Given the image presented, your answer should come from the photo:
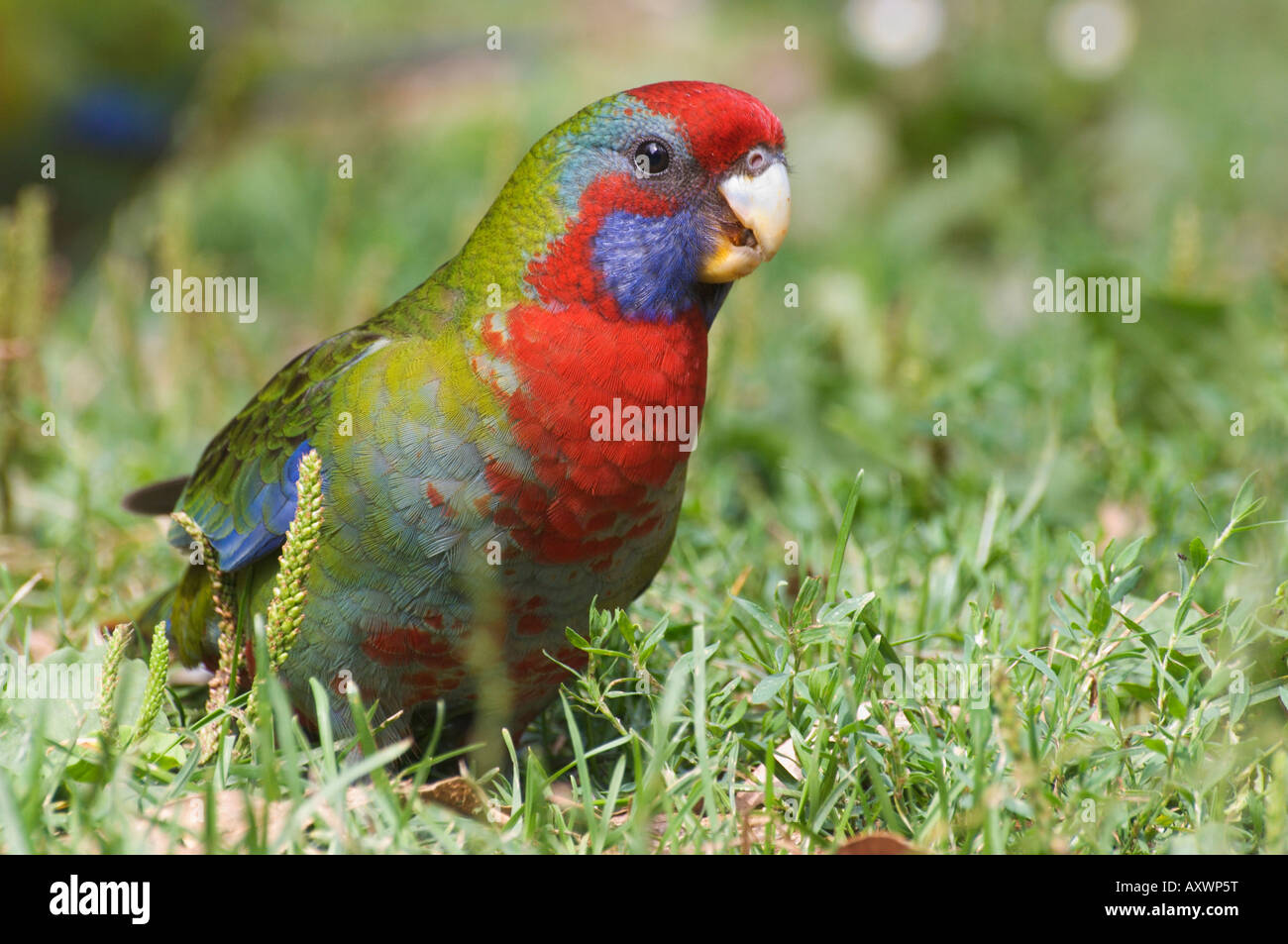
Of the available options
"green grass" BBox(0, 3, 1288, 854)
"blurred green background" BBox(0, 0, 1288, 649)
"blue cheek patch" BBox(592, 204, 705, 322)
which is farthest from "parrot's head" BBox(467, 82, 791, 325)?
"blurred green background" BBox(0, 0, 1288, 649)

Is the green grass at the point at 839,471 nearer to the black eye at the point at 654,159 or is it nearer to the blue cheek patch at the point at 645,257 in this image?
the blue cheek patch at the point at 645,257

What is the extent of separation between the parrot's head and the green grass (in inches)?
19.7

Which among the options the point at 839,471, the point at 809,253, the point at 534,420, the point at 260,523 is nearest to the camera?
the point at 534,420

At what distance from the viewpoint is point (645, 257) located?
7.16 feet

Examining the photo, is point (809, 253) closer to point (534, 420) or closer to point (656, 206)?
point (656, 206)

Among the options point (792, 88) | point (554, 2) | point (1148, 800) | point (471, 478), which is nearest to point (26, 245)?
point (471, 478)

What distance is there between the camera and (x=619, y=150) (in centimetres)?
222

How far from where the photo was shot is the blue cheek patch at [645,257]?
7.16 ft

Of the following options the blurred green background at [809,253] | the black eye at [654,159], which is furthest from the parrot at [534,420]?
the blurred green background at [809,253]

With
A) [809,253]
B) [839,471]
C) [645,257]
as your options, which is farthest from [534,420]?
[809,253]

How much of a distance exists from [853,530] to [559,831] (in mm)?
1456

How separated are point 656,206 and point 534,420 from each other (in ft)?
1.45
